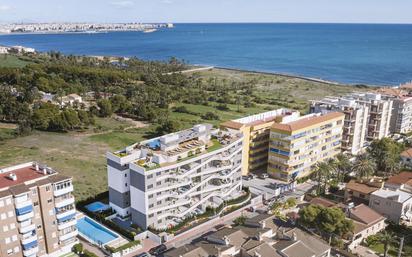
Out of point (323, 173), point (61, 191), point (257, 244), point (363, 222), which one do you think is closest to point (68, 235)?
point (61, 191)

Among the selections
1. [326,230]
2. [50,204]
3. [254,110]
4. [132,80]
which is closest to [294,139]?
[326,230]

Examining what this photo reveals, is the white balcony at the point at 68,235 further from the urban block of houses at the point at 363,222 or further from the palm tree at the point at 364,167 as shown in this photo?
the palm tree at the point at 364,167

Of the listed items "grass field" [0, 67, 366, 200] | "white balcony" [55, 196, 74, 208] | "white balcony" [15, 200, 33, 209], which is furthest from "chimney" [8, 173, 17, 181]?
"grass field" [0, 67, 366, 200]

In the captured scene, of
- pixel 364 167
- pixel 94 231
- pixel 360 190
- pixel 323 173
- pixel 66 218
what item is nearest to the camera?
pixel 66 218

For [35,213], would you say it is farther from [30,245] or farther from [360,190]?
[360,190]

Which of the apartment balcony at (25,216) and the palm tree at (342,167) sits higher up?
the apartment balcony at (25,216)

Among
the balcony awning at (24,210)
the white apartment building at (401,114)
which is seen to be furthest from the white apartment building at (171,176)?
the white apartment building at (401,114)
